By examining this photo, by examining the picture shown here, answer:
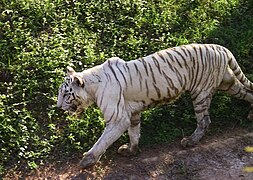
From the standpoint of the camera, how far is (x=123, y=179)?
4.71 m

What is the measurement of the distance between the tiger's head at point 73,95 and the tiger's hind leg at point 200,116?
3.86 ft

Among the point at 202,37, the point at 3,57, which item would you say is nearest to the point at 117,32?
the point at 202,37

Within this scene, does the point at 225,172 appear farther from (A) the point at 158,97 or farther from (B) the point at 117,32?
(B) the point at 117,32

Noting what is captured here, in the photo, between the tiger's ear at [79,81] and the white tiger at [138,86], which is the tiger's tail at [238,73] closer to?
the white tiger at [138,86]

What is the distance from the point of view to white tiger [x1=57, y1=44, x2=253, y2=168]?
4.59 meters

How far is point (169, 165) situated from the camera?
16.1 feet

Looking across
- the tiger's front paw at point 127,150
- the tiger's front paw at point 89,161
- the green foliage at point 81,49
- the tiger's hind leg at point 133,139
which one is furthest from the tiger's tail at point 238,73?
the tiger's front paw at point 89,161

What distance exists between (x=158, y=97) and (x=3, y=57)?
227 cm

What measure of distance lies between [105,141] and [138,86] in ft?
2.11

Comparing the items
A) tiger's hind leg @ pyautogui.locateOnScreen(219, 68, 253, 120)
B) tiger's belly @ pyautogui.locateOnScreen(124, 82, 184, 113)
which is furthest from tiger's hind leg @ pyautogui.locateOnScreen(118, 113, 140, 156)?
tiger's hind leg @ pyautogui.locateOnScreen(219, 68, 253, 120)

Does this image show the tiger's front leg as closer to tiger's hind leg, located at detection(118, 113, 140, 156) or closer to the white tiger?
the white tiger

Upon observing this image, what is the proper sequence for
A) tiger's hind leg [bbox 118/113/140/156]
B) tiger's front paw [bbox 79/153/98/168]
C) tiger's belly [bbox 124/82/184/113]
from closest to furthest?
tiger's front paw [bbox 79/153/98/168] < tiger's belly [bbox 124/82/184/113] < tiger's hind leg [bbox 118/113/140/156]

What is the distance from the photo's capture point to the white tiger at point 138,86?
4594 millimetres

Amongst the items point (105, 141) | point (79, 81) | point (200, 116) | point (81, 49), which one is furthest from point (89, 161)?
point (81, 49)
